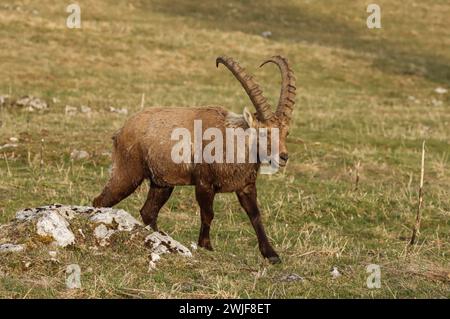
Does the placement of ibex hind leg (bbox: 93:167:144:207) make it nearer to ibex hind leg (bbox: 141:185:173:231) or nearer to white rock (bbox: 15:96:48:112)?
ibex hind leg (bbox: 141:185:173:231)

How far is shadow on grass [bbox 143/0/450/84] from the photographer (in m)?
50.2

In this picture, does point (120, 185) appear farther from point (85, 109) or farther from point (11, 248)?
point (85, 109)

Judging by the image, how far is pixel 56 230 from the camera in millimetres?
9344

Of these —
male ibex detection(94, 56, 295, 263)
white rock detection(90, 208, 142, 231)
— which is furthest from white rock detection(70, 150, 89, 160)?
white rock detection(90, 208, 142, 231)

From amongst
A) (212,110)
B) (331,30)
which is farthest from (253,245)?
(331,30)

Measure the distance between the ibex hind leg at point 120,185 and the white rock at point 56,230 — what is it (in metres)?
2.30

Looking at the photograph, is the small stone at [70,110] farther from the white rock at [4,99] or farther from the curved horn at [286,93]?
the curved horn at [286,93]

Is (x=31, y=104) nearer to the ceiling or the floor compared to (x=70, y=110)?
nearer to the ceiling

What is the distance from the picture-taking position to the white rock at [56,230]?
928cm

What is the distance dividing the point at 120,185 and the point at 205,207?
1.63 meters

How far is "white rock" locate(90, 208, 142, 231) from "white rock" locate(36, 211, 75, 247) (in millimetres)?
500

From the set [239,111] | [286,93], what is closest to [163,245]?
[286,93]
